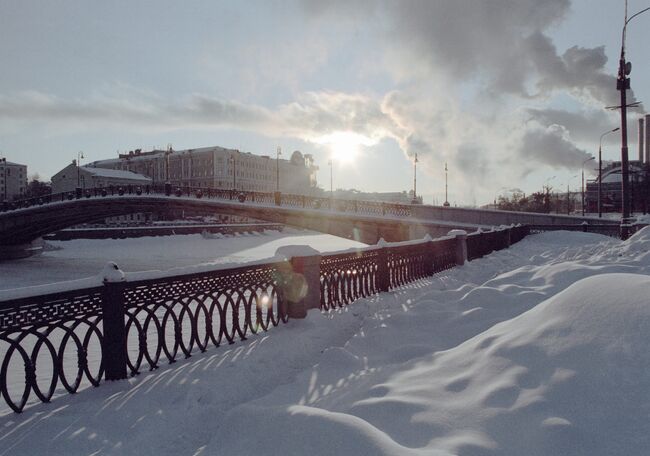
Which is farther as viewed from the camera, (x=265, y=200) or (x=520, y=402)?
(x=265, y=200)

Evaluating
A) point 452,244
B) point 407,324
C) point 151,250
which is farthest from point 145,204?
point 407,324

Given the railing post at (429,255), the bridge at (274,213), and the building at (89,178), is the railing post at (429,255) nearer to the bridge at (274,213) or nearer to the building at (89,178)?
the bridge at (274,213)

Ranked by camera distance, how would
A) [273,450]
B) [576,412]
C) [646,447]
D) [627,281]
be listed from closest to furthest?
[646,447], [576,412], [273,450], [627,281]

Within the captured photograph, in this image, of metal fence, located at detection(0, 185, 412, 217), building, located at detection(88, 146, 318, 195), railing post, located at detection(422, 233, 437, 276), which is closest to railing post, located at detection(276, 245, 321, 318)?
railing post, located at detection(422, 233, 437, 276)

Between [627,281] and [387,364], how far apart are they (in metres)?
2.66

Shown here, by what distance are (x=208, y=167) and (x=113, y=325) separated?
324 ft

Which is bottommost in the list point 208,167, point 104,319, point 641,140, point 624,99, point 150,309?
point 150,309

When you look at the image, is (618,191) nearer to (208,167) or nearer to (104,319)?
(208,167)

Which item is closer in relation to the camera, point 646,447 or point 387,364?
point 646,447

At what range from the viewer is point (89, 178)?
290ft

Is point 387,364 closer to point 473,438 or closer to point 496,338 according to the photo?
point 496,338

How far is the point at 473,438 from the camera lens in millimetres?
2793

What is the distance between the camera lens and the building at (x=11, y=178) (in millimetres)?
111806

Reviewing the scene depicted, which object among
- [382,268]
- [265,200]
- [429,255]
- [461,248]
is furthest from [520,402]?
[265,200]
